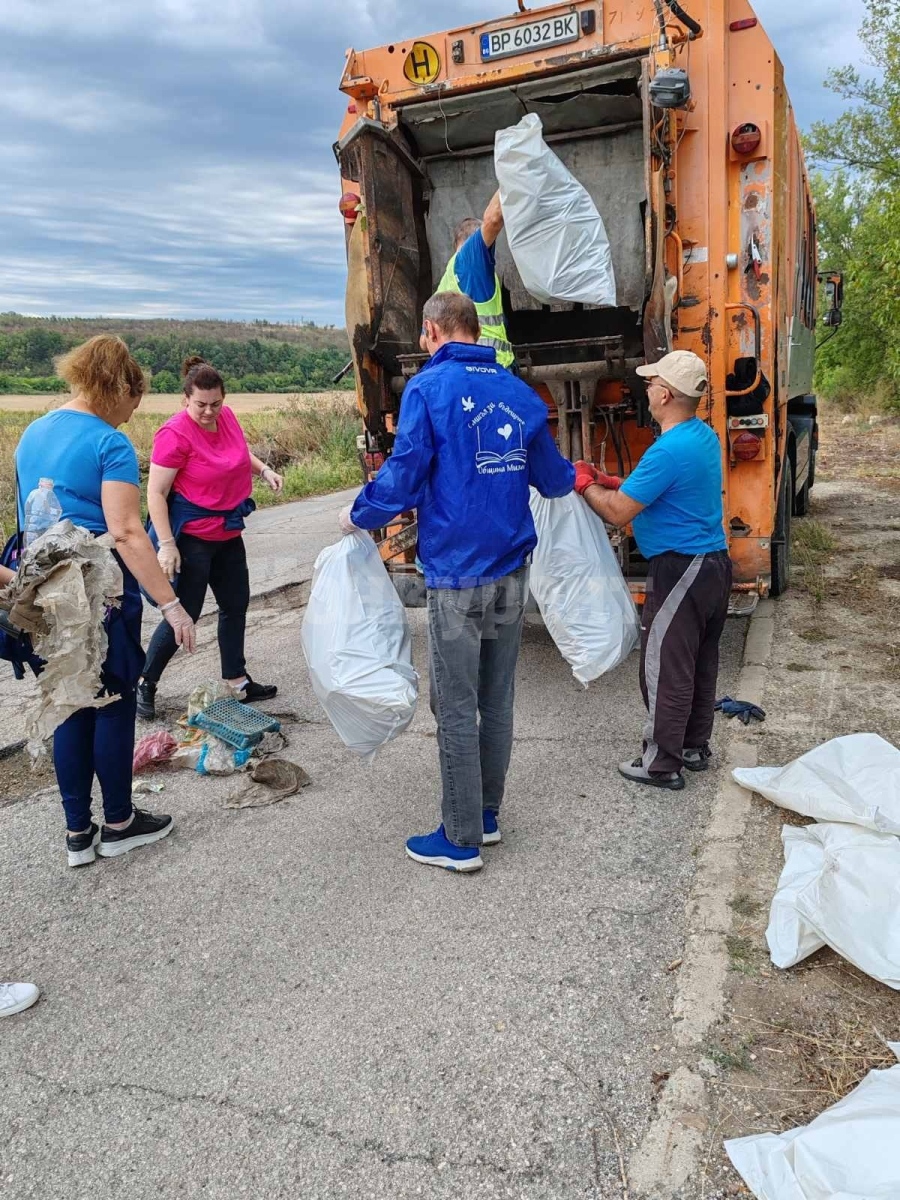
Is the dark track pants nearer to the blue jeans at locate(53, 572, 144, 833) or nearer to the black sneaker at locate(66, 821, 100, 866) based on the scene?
the blue jeans at locate(53, 572, 144, 833)

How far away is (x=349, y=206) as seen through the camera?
5289mm

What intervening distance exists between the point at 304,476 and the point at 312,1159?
13805 mm

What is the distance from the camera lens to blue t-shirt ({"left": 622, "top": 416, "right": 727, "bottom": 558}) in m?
3.32

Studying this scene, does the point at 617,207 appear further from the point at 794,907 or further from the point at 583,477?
the point at 794,907

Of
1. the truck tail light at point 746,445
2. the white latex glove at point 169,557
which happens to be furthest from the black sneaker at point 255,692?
the truck tail light at point 746,445

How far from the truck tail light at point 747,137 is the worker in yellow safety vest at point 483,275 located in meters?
1.34

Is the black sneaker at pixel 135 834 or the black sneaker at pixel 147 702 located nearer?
the black sneaker at pixel 135 834

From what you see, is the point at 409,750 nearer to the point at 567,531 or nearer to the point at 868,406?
the point at 567,531

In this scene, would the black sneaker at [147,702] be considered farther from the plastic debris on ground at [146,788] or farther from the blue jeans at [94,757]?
the blue jeans at [94,757]

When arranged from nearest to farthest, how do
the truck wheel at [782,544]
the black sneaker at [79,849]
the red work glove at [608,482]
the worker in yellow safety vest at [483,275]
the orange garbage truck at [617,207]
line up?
the black sneaker at [79,849], the red work glove at [608,482], the worker in yellow safety vest at [483,275], the orange garbage truck at [617,207], the truck wheel at [782,544]

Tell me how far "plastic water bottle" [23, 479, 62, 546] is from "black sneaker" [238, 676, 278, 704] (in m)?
1.95

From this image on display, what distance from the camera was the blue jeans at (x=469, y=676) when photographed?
9.63ft

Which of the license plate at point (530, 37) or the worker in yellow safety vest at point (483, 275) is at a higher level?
the license plate at point (530, 37)

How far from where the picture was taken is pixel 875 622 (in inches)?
226
